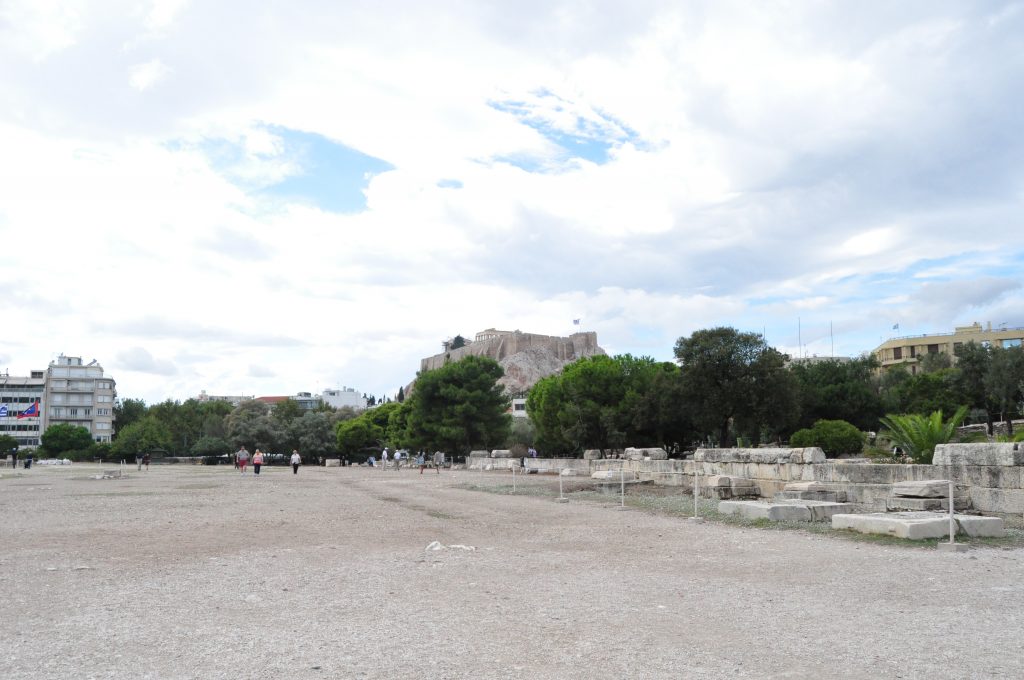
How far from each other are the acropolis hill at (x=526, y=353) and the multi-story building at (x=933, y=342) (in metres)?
74.7

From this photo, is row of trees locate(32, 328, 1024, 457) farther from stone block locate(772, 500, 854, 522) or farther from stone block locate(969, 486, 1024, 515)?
stone block locate(772, 500, 854, 522)

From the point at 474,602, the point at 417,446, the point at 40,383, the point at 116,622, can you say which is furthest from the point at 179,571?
the point at 40,383

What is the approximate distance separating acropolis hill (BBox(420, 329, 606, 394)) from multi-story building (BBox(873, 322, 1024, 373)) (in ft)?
245

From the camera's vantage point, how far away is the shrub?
28.3 metres

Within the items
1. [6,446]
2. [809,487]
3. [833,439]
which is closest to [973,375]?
[833,439]

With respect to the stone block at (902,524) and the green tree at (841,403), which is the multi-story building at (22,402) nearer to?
the green tree at (841,403)

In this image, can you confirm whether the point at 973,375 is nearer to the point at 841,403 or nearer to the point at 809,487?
the point at 841,403

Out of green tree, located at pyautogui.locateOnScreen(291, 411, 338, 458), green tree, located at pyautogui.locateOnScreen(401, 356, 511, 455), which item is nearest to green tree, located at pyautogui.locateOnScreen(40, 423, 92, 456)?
green tree, located at pyautogui.locateOnScreen(291, 411, 338, 458)

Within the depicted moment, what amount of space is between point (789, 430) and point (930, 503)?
3059 cm

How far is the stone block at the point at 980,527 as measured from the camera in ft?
35.3

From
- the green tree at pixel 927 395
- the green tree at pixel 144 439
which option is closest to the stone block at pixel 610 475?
the green tree at pixel 927 395

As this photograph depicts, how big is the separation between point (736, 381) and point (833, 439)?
805cm

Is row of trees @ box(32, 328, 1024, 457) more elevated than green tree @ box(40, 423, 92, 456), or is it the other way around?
row of trees @ box(32, 328, 1024, 457)

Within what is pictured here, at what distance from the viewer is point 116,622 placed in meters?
6.33
